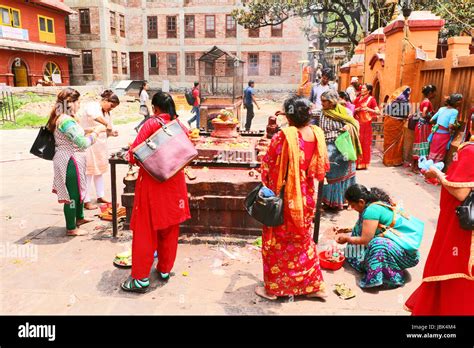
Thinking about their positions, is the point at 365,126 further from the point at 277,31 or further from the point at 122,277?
the point at 277,31

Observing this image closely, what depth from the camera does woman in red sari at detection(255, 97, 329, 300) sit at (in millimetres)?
3186

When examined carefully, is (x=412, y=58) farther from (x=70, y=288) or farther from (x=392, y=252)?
(x=70, y=288)

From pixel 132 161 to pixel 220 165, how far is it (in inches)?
49.3

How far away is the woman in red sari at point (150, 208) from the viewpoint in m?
3.50

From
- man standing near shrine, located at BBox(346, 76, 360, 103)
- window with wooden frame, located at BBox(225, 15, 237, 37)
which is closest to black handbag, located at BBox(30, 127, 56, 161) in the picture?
man standing near shrine, located at BBox(346, 76, 360, 103)

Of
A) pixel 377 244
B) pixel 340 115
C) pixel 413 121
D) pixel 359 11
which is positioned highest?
pixel 359 11

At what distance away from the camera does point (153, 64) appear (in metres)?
35.9

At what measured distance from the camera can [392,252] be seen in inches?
145

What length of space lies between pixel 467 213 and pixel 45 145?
4315 millimetres

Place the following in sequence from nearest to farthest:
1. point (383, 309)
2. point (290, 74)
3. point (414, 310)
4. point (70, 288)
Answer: point (414, 310), point (383, 309), point (70, 288), point (290, 74)

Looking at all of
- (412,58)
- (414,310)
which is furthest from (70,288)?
(412,58)

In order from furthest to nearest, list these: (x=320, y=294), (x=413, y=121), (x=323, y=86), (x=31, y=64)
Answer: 1. (x=31, y=64)
2. (x=413, y=121)
3. (x=323, y=86)
4. (x=320, y=294)

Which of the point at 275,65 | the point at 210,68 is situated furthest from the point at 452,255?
the point at 275,65

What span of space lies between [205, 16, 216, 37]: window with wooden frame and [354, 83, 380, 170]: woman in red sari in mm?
27811
